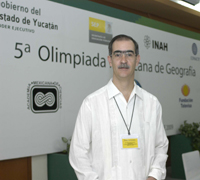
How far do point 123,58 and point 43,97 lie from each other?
1.70 metres

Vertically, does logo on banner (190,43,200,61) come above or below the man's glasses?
above

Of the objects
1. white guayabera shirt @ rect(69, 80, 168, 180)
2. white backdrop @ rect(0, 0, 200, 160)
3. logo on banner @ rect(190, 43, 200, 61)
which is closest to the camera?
white guayabera shirt @ rect(69, 80, 168, 180)

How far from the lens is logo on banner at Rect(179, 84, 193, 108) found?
5.65 metres

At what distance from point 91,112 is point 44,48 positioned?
1.81 meters

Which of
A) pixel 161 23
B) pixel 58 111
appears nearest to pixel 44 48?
pixel 58 111

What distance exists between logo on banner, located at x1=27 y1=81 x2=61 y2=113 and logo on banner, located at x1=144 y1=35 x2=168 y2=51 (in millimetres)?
2161

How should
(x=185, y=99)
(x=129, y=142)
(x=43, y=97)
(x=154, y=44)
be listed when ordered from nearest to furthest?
(x=129, y=142), (x=43, y=97), (x=154, y=44), (x=185, y=99)

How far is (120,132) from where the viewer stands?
1814mm

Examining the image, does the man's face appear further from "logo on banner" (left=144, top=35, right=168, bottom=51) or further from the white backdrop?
"logo on banner" (left=144, top=35, right=168, bottom=51)

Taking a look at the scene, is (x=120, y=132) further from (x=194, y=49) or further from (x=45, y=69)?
(x=194, y=49)

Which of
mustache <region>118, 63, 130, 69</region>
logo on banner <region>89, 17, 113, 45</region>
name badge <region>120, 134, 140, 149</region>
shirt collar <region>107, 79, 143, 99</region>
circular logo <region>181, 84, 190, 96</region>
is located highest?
logo on banner <region>89, 17, 113, 45</region>

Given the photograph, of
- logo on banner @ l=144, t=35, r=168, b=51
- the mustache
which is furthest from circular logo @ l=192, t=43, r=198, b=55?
the mustache

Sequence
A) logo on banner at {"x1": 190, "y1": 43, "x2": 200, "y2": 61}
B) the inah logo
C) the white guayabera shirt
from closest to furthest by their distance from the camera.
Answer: the white guayabera shirt < the inah logo < logo on banner at {"x1": 190, "y1": 43, "x2": 200, "y2": 61}

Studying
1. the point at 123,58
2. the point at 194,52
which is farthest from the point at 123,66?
the point at 194,52
